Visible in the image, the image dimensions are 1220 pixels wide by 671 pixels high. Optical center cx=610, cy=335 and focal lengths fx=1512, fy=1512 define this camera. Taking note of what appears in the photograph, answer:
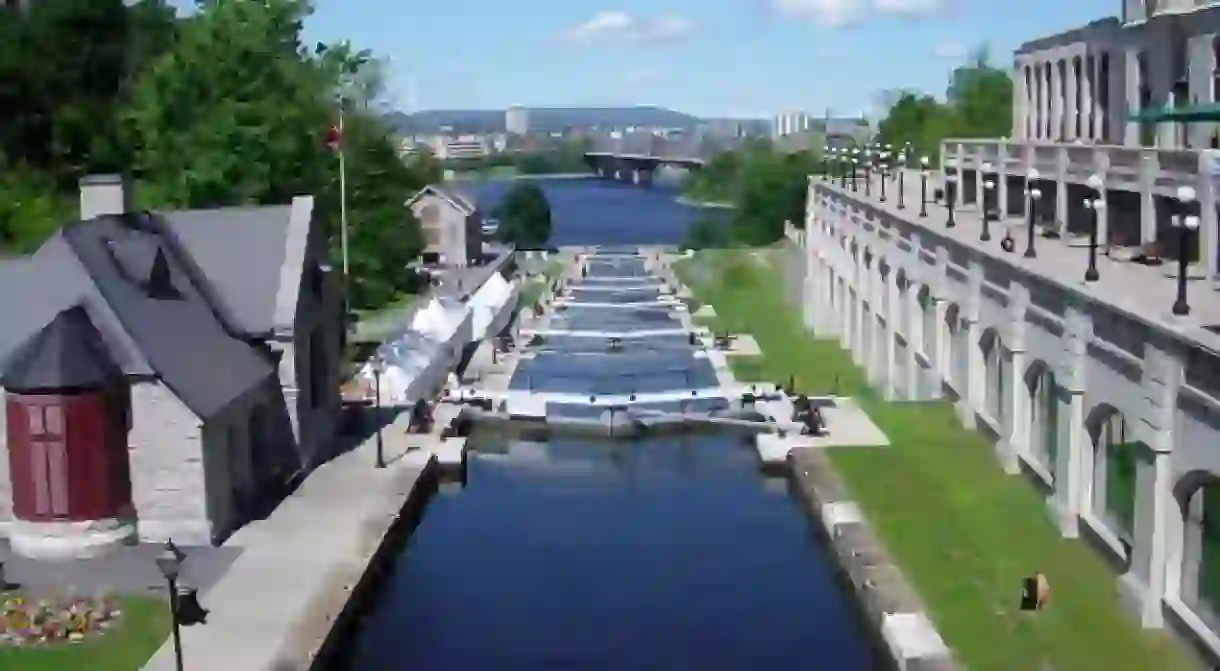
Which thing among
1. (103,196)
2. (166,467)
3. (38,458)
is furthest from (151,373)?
(103,196)

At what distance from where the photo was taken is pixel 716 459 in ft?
140

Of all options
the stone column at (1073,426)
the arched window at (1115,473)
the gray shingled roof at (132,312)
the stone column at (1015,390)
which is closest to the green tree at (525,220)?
the gray shingled roof at (132,312)

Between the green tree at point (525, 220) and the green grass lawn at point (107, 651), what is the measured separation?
11667 centimetres

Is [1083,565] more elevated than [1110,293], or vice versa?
[1110,293]

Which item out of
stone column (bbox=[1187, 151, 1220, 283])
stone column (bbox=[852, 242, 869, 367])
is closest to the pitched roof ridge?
stone column (bbox=[1187, 151, 1220, 283])

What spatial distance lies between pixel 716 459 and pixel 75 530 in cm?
1944

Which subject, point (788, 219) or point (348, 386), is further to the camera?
point (788, 219)

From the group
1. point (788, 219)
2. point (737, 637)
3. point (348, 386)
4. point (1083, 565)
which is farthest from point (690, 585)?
point (788, 219)

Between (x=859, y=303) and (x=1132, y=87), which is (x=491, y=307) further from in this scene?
(x=1132, y=87)

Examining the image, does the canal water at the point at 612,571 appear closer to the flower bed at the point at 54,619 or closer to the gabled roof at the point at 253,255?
the flower bed at the point at 54,619

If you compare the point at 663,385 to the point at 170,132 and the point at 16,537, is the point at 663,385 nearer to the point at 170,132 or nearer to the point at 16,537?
the point at 170,132

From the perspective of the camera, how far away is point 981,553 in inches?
1081

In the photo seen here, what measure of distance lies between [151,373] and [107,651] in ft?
22.6

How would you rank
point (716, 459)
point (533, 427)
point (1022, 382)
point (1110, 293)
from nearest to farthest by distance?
point (1110, 293)
point (1022, 382)
point (716, 459)
point (533, 427)
